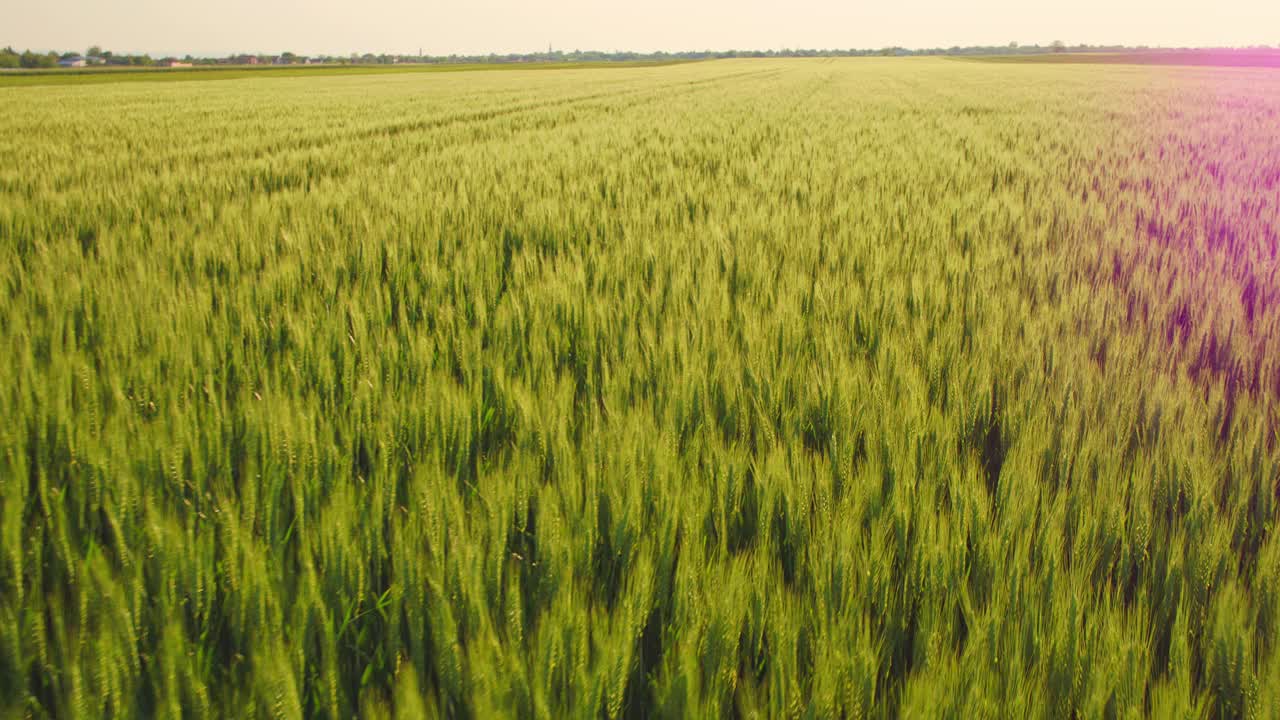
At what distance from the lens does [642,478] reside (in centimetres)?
100

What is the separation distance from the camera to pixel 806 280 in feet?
6.88

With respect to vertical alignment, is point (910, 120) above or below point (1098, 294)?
above

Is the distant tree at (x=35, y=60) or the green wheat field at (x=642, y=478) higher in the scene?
the distant tree at (x=35, y=60)

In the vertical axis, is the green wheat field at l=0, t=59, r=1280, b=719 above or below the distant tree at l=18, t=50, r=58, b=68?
below

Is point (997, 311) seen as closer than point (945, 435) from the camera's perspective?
No

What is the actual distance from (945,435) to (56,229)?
145 inches

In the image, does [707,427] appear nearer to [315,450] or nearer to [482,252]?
[315,450]

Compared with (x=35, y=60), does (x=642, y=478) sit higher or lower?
lower

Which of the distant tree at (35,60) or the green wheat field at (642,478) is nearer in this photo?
the green wheat field at (642,478)

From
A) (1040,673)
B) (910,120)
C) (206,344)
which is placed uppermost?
(910,120)

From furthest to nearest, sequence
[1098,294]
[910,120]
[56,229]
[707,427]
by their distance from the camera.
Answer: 1. [910,120]
2. [56,229]
3. [1098,294]
4. [707,427]

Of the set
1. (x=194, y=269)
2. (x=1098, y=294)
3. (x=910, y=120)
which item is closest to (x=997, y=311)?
(x=1098, y=294)

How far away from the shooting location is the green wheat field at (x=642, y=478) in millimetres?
692

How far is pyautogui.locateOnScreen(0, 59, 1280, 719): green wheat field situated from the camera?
27.3 inches
